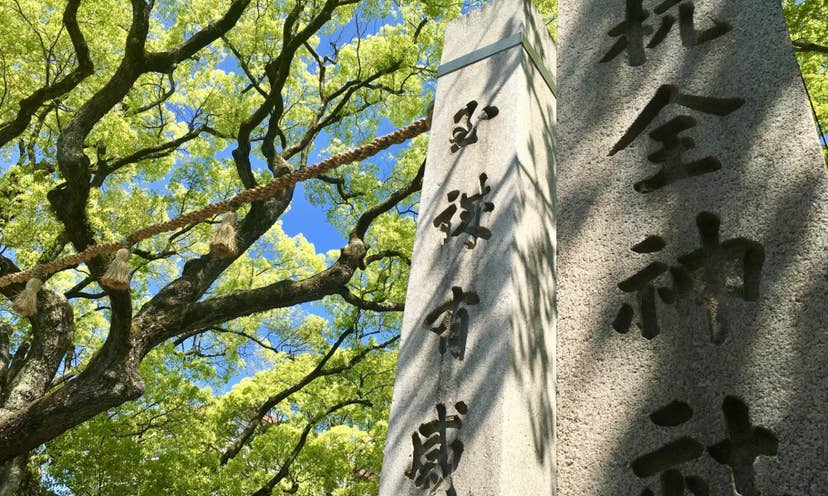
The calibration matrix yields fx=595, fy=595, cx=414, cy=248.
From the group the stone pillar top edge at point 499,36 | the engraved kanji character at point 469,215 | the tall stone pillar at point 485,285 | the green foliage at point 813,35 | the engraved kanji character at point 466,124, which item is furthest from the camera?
the green foliage at point 813,35

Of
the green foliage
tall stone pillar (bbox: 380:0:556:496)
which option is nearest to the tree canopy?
the green foliage

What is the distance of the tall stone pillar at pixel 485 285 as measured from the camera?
6.48 ft

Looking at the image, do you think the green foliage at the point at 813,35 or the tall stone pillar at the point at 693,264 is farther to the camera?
the green foliage at the point at 813,35

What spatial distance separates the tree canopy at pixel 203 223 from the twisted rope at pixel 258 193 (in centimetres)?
51

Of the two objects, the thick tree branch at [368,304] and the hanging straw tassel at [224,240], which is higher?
the thick tree branch at [368,304]

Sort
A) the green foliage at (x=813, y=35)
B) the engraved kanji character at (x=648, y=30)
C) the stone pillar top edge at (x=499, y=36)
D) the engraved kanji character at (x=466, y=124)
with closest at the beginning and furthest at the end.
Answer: the engraved kanji character at (x=648, y=30)
the engraved kanji character at (x=466, y=124)
the stone pillar top edge at (x=499, y=36)
the green foliage at (x=813, y=35)

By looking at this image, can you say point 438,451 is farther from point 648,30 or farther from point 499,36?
point 499,36

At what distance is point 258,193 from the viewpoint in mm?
4340

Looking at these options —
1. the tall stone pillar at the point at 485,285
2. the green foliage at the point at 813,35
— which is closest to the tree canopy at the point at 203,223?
the green foliage at the point at 813,35

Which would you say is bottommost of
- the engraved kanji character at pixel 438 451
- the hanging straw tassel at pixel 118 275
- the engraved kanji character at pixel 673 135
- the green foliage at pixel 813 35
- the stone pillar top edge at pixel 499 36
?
the engraved kanji character at pixel 438 451

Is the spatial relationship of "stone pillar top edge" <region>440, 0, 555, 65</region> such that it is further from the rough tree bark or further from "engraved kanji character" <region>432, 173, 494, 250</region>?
the rough tree bark

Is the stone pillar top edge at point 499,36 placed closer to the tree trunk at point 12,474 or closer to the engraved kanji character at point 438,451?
the engraved kanji character at point 438,451

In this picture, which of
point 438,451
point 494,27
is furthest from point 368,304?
point 438,451

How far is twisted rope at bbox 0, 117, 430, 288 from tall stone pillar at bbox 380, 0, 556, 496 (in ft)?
1.94
